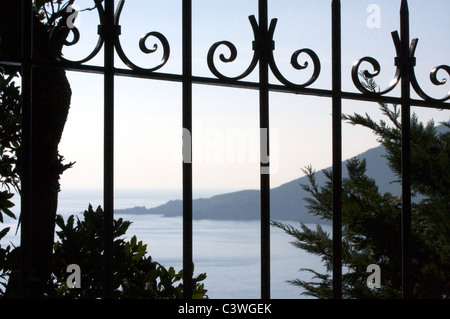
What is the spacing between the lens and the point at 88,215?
8.32 feet

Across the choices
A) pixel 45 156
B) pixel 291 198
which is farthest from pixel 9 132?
pixel 291 198

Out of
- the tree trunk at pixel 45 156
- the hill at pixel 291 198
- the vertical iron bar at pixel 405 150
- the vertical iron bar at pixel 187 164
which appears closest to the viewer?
the vertical iron bar at pixel 187 164

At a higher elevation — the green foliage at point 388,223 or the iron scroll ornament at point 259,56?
the iron scroll ornament at point 259,56

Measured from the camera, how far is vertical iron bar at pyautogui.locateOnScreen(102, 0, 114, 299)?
1274 mm

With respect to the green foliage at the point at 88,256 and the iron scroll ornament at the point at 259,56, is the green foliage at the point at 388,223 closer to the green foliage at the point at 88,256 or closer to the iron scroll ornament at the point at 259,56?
the green foliage at the point at 88,256

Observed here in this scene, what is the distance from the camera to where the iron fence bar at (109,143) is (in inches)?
50.2

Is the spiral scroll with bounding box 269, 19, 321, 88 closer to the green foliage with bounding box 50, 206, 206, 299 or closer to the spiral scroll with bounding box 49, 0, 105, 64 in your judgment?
the spiral scroll with bounding box 49, 0, 105, 64

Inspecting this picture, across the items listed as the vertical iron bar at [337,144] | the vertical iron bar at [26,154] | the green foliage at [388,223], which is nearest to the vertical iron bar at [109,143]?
the vertical iron bar at [26,154]

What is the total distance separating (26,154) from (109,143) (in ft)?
0.64

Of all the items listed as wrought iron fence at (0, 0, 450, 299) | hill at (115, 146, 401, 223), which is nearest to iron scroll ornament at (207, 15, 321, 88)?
wrought iron fence at (0, 0, 450, 299)
